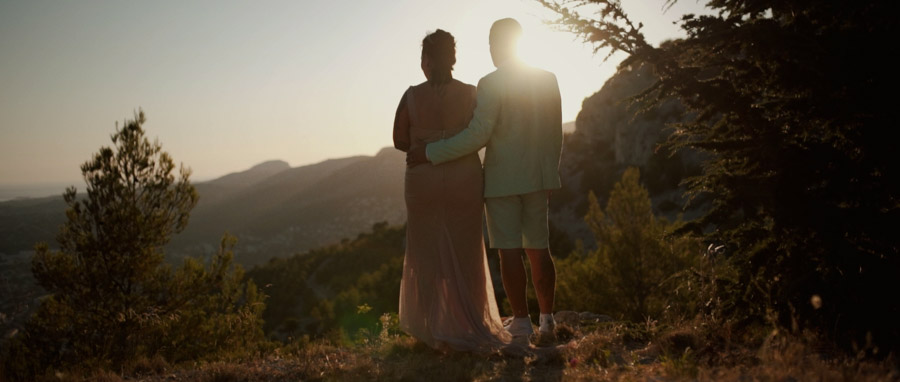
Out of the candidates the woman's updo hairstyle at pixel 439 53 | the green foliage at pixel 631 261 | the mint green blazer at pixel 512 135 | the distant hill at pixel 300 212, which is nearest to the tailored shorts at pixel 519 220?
the mint green blazer at pixel 512 135

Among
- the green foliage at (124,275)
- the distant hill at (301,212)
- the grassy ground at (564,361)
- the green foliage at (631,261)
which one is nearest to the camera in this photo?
the grassy ground at (564,361)

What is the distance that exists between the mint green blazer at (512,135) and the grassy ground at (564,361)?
49.1 inches

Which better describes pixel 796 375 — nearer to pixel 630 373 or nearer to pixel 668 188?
pixel 630 373

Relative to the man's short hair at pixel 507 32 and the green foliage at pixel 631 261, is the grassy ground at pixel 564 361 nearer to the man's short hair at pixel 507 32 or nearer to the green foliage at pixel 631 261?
the man's short hair at pixel 507 32

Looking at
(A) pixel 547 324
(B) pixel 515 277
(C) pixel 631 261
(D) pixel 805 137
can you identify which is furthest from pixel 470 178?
(C) pixel 631 261

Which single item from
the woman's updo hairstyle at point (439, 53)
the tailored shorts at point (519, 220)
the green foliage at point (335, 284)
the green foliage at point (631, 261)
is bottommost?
the green foliage at point (335, 284)

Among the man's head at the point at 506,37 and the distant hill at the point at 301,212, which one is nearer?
the man's head at the point at 506,37

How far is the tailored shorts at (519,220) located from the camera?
400 centimetres

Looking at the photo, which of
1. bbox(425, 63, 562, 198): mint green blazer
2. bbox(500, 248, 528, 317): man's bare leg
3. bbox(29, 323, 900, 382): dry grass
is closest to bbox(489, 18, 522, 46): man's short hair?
bbox(425, 63, 562, 198): mint green blazer

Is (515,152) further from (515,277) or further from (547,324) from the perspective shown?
(547,324)

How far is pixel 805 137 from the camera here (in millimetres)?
3385

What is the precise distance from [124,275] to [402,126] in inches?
493

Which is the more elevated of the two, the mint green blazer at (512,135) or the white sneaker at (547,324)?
the mint green blazer at (512,135)

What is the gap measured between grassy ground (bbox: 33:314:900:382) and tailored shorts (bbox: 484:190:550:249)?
824 millimetres
